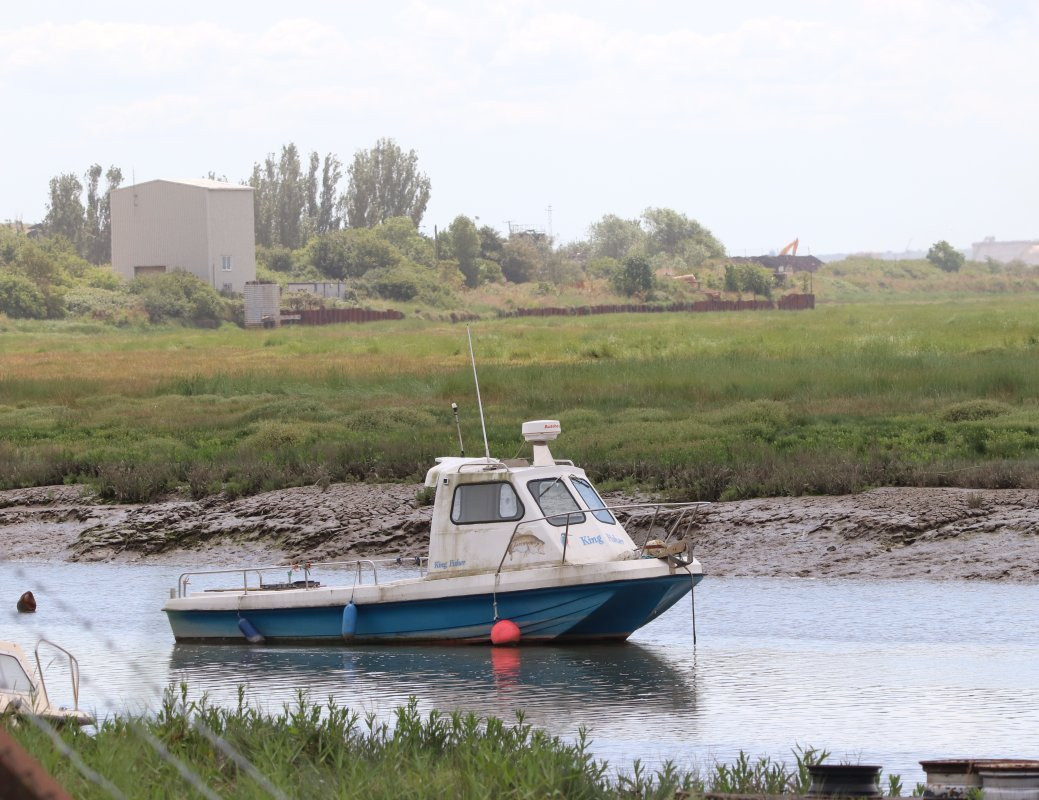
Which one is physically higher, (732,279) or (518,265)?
(518,265)

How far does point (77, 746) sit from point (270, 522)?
15900 mm

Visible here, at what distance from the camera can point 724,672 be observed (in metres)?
15.5

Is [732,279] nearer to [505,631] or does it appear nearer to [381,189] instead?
[381,189]

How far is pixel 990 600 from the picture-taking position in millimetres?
18719

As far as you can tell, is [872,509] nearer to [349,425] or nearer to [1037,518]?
[1037,518]

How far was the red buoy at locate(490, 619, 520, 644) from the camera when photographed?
16797mm

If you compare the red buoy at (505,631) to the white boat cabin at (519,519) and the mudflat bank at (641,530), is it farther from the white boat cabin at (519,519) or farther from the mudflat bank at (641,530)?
the mudflat bank at (641,530)

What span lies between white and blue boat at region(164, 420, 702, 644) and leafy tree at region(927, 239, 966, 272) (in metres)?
174

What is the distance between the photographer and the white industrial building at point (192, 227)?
340 feet

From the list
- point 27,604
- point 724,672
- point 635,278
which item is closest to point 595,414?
point 27,604

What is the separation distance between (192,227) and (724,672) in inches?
3678

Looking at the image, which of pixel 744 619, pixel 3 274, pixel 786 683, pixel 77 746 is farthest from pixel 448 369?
pixel 3 274

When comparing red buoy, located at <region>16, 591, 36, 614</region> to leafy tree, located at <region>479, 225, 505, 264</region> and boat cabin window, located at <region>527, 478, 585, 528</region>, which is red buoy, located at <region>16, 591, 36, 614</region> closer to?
boat cabin window, located at <region>527, 478, 585, 528</region>

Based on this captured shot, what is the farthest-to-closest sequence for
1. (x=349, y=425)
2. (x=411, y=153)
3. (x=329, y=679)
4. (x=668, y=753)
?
(x=411, y=153) < (x=349, y=425) < (x=329, y=679) < (x=668, y=753)
